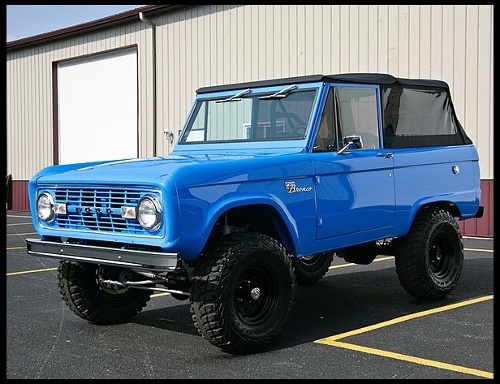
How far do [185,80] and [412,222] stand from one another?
12569 millimetres

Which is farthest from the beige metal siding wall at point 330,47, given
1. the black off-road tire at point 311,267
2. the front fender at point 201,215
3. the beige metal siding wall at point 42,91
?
the front fender at point 201,215

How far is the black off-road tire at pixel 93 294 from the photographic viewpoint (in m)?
5.87

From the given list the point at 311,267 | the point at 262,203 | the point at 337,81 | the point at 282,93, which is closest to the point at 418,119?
the point at 337,81

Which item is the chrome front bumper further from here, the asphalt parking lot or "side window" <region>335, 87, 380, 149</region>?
"side window" <region>335, 87, 380, 149</region>

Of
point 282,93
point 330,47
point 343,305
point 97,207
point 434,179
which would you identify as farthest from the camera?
point 330,47

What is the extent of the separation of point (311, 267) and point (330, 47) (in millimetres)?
8340

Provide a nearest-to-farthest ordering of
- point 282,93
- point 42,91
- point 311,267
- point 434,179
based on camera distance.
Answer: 1. point 282,93
2. point 434,179
3. point 311,267
4. point 42,91

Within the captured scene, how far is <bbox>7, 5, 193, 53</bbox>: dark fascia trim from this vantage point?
62.0 feet

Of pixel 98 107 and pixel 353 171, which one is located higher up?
pixel 98 107

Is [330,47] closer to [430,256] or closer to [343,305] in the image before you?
[430,256]

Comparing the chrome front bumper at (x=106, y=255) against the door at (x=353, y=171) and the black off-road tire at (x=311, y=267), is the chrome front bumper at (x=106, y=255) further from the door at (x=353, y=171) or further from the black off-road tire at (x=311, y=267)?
the black off-road tire at (x=311, y=267)

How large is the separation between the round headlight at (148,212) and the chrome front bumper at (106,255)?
0.67 feet

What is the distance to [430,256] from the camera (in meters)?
6.98
